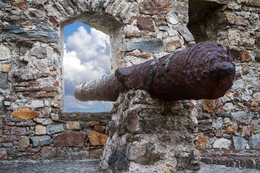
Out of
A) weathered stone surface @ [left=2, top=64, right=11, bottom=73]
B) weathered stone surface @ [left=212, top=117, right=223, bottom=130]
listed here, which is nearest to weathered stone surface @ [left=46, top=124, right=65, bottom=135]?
weathered stone surface @ [left=2, top=64, right=11, bottom=73]

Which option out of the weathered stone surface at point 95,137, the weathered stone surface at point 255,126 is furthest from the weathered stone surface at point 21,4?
the weathered stone surface at point 255,126

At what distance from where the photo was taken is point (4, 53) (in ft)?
12.7

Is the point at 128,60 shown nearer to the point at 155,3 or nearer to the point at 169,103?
the point at 155,3

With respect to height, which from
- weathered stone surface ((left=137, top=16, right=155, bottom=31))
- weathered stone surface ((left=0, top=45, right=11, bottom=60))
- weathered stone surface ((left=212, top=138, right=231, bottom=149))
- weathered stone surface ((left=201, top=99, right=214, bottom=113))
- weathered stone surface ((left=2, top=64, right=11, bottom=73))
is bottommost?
weathered stone surface ((left=212, top=138, right=231, bottom=149))

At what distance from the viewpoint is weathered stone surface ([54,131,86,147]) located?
386 centimetres

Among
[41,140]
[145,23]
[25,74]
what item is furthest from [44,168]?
[145,23]

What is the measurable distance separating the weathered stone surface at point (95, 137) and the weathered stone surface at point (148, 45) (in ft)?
3.63

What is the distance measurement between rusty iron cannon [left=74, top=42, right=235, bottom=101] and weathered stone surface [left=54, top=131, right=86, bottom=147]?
1.71 meters

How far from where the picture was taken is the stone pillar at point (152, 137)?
219 cm

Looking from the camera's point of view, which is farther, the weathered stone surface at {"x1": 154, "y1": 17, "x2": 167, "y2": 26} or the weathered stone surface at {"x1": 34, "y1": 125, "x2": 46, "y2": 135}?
the weathered stone surface at {"x1": 154, "y1": 17, "x2": 167, "y2": 26}

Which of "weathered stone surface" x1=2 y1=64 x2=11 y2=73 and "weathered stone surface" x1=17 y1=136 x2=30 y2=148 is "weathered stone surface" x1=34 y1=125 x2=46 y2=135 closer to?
"weathered stone surface" x1=17 y1=136 x2=30 y2=148

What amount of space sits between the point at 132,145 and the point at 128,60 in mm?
2045

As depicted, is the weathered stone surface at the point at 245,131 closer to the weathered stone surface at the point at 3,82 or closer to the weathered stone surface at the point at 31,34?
the weathered stone surface at the point at 31,34

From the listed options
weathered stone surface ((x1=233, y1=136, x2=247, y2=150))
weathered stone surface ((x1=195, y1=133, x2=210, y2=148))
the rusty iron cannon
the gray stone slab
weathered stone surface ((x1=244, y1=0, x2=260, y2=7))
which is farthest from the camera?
weathered stone surface ((x1=244, y1=0, x2=260, y2=7))
